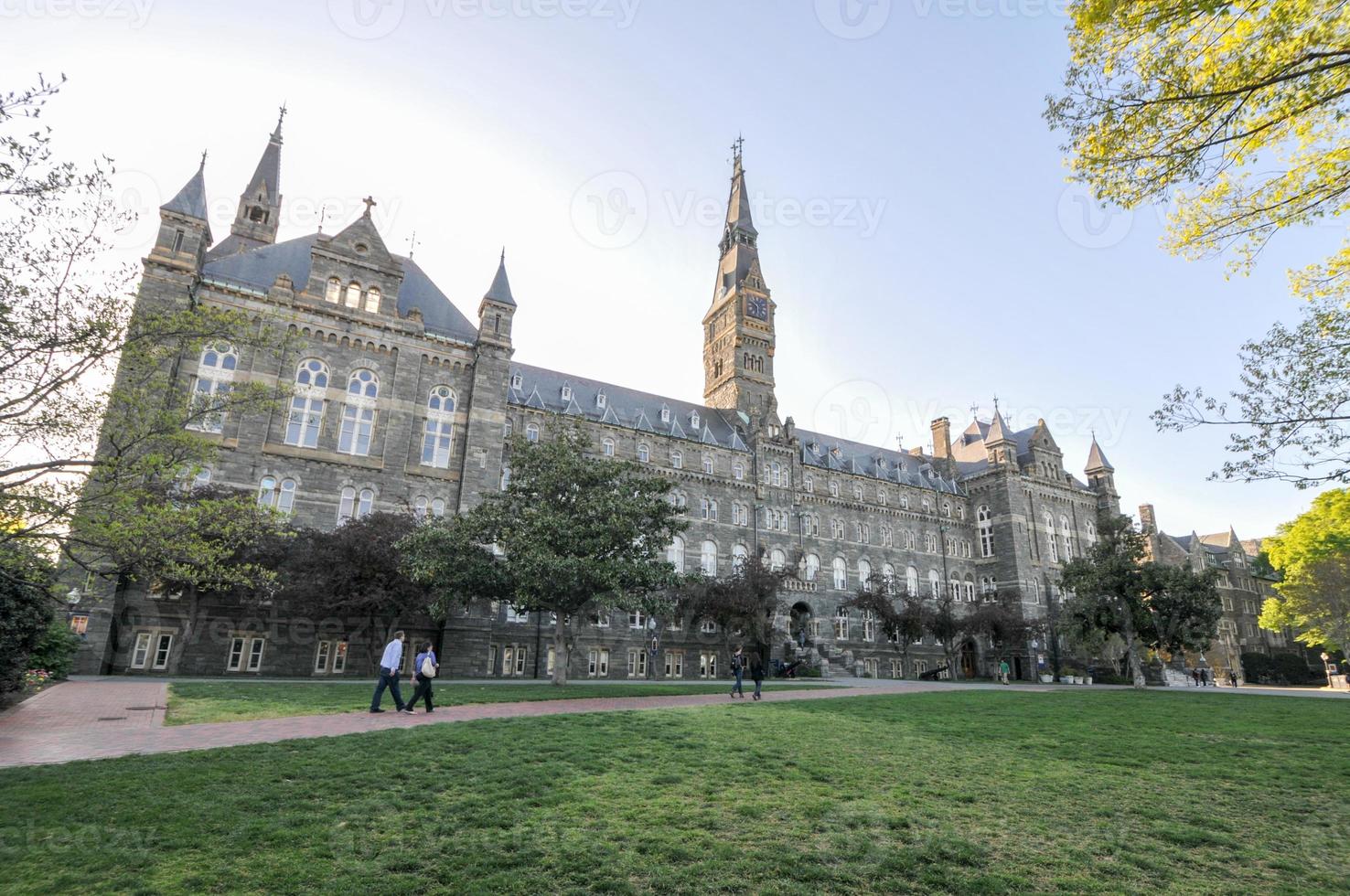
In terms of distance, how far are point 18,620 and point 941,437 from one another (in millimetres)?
71086

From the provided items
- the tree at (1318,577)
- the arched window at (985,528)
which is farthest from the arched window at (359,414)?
the tree at (1318,577)

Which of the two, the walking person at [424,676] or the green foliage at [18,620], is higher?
the green foliage at [18,620]

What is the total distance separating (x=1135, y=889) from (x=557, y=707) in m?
15.7

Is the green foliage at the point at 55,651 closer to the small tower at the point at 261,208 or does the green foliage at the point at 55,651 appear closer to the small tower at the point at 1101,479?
the small tower at the point at 261,208

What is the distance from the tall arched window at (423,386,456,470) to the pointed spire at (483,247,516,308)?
615 centimetres

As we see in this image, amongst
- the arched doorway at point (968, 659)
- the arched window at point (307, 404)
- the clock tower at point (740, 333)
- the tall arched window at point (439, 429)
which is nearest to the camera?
the arched window at point (307, 404)

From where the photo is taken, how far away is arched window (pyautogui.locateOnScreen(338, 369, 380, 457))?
120ft

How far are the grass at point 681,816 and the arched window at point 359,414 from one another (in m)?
26.3

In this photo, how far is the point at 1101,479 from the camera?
6925 centimetres

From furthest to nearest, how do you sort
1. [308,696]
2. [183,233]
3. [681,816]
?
[183,233], [308,696], [681,816]

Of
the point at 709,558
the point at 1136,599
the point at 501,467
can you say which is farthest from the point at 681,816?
the point at 709,558

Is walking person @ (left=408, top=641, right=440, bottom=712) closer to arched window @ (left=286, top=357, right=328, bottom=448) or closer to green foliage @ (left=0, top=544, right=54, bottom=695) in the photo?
green foliage @ (left=0, top=544, right=54, bottom=695)

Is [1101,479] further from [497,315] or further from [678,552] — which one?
[497,315]

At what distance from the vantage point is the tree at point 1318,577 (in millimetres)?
51094
